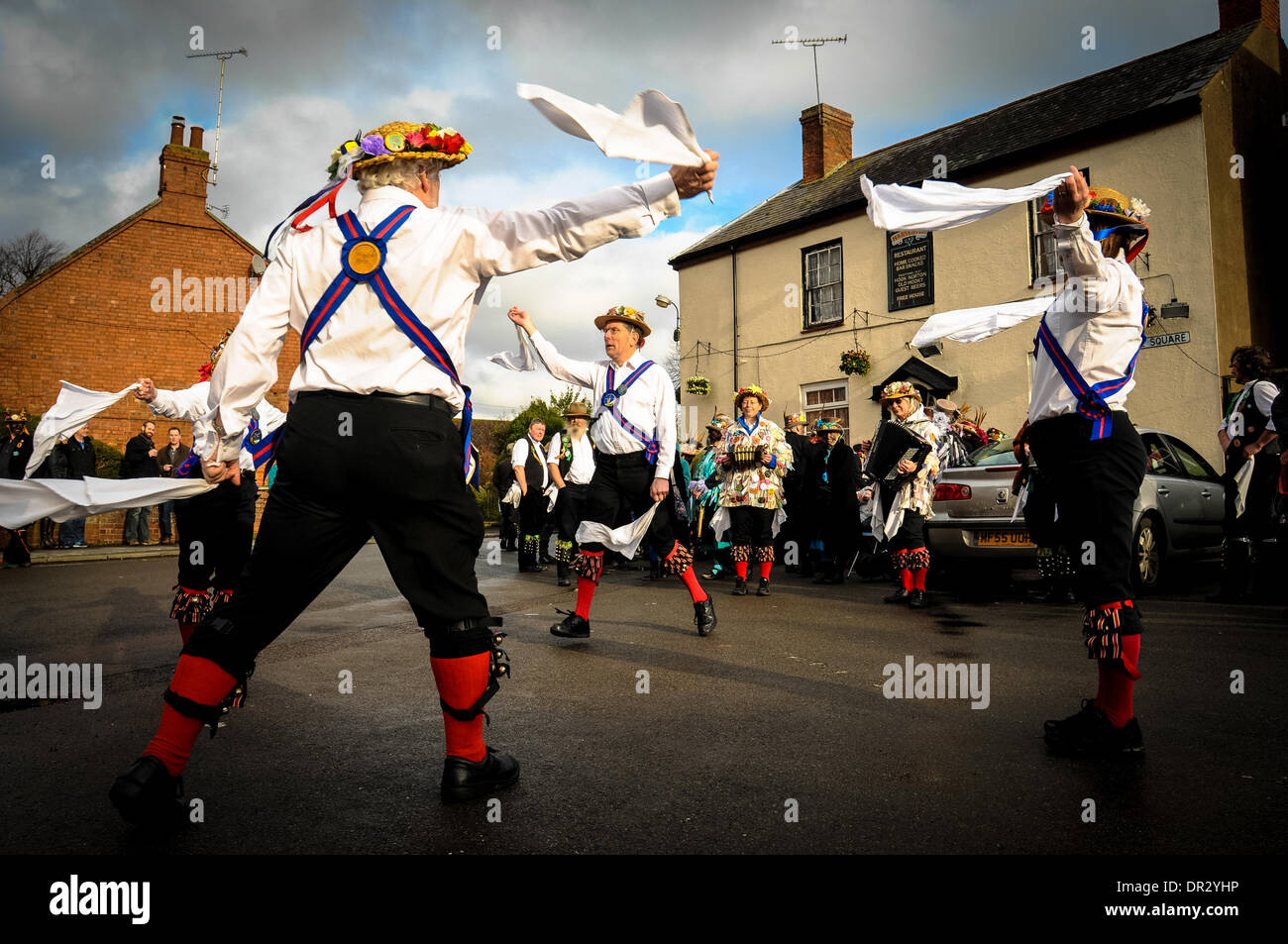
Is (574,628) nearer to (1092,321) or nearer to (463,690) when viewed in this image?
(463,690)

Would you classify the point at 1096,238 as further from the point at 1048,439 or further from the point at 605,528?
the point at 605,528

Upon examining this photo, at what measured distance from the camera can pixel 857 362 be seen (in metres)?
18.8

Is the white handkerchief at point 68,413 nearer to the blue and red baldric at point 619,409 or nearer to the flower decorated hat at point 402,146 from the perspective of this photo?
the flower decorated hat at point 402,146

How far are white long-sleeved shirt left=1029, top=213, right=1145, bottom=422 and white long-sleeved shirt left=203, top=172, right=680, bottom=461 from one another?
177 centimetres

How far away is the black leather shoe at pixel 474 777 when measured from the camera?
2.97m

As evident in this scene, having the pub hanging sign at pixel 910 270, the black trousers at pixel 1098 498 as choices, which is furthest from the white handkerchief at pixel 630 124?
the pub hanging sign at pixel 910 270

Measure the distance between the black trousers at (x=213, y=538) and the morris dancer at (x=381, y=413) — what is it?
1.80 meters

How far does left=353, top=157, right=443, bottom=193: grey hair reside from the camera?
119 inches

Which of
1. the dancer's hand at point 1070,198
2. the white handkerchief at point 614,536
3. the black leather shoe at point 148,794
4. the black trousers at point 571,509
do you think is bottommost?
the black leather shoe at point 148,794

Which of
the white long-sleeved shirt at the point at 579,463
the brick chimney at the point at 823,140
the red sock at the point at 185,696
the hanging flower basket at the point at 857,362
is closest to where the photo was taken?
the red sock at the point at 185,696

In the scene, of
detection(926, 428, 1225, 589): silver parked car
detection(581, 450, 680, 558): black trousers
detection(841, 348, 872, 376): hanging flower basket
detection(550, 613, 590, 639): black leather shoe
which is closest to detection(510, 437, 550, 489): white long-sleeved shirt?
detection(926, 428, 1225, 589): silver parked car

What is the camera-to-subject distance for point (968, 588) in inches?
378

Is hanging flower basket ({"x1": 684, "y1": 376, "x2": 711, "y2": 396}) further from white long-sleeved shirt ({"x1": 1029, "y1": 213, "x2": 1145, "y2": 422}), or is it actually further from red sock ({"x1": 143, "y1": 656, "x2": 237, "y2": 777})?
red sock ({"x1": 143, "y1": 656, "x2": 237, "y2": 777})

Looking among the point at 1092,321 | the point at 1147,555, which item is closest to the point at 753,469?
the point at 1147,555
